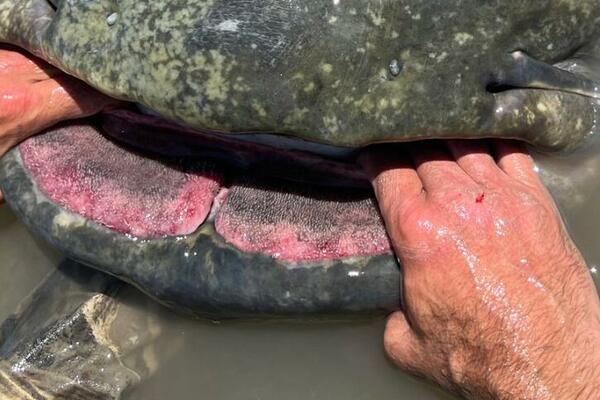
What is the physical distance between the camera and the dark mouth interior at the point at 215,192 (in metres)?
2.70

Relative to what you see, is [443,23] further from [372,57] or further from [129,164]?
[129,164]

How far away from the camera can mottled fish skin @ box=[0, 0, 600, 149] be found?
7.50 ft

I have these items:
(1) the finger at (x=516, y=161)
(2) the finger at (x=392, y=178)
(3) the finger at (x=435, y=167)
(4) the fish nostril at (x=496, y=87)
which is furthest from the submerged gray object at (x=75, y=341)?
(4) the fish nostril at (x=496, y=87)

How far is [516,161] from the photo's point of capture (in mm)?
2641

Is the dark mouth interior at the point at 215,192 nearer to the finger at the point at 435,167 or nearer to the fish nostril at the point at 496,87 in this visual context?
the finger at the point at 435,167

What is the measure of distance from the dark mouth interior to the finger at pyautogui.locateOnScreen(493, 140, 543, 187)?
0.41 m

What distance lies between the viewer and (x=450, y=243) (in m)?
2.43

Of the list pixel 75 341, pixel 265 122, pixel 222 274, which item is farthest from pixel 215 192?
pixel 75 341

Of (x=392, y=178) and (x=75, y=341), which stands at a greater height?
(x=392, y=178)

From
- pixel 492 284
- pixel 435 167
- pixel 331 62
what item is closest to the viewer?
pixel 331 62

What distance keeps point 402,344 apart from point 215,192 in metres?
0.75

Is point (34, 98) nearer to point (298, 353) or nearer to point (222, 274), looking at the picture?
point (222, 274)

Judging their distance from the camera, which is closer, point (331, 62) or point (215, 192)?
point (331, 62)

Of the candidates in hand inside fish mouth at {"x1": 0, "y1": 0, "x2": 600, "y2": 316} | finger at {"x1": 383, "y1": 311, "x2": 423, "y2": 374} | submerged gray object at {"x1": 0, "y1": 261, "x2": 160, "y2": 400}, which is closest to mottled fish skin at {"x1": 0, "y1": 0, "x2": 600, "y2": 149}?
hand inside fish mouth at {"x1": 0, "y1": 0, "x2": 600, "y2": 316}
